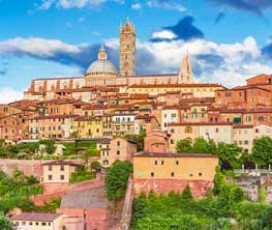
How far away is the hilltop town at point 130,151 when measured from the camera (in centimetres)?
4662

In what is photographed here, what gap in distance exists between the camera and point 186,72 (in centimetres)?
8750

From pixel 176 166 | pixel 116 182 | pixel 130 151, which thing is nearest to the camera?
pixel 176 166

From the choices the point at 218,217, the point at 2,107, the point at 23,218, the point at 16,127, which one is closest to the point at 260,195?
the point at 218,217

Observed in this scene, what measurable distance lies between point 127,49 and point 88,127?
35.6 m

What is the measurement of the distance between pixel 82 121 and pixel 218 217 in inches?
932

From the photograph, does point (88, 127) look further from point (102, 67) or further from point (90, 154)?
point (102, 67)

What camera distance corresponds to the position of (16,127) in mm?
68500

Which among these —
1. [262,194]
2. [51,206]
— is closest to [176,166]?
[262,194]

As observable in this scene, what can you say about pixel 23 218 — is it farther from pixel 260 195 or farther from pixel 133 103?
pixel 133 103

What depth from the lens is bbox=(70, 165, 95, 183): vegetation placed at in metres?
51.6

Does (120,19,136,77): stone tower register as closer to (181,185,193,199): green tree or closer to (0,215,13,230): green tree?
(181,185,193,199): green tree

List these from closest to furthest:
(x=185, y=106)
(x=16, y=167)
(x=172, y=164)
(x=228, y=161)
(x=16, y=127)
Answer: (x=172, y=164)
(x=228, y=161)
(x=16, y=167)
(x=185, y=106)
(x=16, y=127)

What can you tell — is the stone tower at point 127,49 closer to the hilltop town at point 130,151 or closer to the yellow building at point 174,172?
the hilltop town at point 130,151

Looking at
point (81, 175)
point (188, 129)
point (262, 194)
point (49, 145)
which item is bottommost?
point (262, 194)
